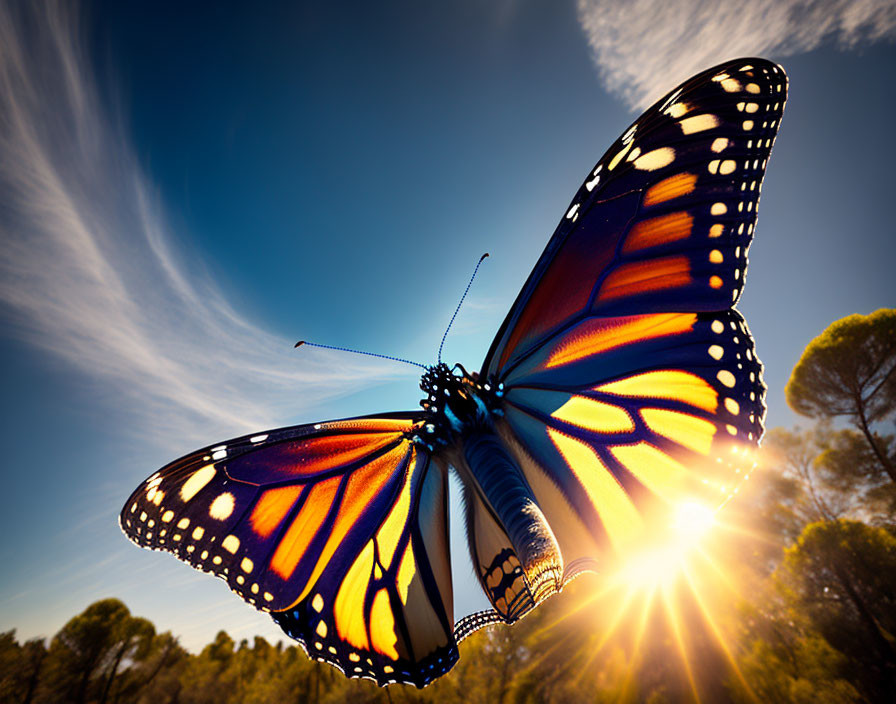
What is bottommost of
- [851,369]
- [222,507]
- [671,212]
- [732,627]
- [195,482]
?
[732,627]

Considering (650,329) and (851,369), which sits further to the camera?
(851,369)

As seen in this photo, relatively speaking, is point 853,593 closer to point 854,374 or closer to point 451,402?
point 854,374

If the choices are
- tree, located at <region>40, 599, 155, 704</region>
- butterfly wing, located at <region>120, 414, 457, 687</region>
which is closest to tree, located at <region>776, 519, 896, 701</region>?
butterfly wing, located at <region>120, 414, 457, 687</region>

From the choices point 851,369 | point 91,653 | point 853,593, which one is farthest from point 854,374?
point 91,653

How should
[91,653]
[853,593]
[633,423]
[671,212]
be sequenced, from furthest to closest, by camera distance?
[91,653]
[853,593]
[633,423]
[671,212]

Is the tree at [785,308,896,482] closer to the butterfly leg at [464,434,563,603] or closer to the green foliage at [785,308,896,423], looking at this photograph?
the green foliage at [785,308,896,423]

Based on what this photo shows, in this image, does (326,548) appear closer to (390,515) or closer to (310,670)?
(390,515)

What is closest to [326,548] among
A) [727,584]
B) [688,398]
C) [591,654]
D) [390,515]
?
[390,515]
